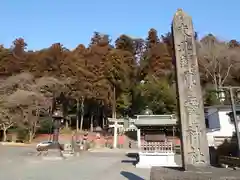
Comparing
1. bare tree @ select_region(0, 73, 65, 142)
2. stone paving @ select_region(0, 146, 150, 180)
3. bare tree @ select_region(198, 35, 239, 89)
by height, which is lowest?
stone paving @ select_region(0, 146, 150, 180)

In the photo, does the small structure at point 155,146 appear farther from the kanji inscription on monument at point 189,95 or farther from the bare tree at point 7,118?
the bare tree at point 7,118

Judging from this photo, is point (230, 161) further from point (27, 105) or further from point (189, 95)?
point (27, 105)

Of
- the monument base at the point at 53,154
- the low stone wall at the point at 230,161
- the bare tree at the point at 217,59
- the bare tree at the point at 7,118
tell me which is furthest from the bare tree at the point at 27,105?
the low stone wall at the point at 230,161

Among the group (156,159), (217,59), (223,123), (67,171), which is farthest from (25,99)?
(217,59)

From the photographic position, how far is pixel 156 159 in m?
17.2

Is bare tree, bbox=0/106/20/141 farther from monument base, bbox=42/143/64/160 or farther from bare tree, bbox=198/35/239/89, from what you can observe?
bare tree, bbox=198/35/239/89

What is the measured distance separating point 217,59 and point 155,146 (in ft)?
84.6

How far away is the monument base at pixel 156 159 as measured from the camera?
55.7 feet

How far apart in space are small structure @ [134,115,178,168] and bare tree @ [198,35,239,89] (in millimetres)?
22408

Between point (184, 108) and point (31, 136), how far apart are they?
3436 centimetres

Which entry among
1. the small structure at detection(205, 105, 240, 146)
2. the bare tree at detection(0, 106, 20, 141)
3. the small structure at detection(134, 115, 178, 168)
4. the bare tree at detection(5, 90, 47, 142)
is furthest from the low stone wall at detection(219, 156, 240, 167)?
the bare tree at detection(0, 106, 20, 141)

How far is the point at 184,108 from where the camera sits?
5.52m

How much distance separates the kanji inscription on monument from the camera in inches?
205

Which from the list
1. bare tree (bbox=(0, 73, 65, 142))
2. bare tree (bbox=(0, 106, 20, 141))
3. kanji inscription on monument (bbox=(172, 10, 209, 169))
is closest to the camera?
kanji inscription on monument (bbox=(172, 10, 209, 169))
